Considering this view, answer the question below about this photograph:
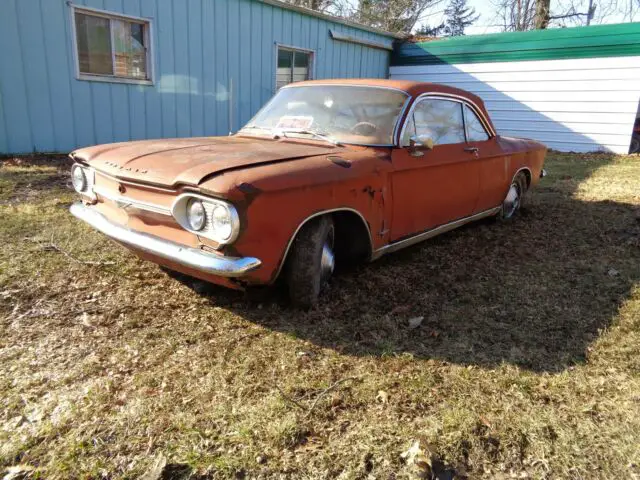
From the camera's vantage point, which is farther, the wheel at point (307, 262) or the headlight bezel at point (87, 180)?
the headlight bezel at point (87, 180)

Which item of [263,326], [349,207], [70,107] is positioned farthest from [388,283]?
[70,107]

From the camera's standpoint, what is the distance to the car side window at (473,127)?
4.68m

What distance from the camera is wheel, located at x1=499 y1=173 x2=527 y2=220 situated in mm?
5674

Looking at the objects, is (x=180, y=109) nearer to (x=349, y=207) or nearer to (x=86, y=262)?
(x=86, y=262)

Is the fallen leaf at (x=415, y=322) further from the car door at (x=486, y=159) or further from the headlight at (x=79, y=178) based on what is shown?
the headlight at (x=79, y=178)

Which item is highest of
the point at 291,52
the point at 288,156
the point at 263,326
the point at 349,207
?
the point at 291,52

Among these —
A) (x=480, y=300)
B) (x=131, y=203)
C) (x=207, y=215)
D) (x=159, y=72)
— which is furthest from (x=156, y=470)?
(x=159, y=72)

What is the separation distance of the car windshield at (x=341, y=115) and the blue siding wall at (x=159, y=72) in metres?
5.64

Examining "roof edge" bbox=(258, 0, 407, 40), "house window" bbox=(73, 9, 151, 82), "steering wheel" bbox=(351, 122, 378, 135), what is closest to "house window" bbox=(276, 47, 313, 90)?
"roof edge" bbox=(258, 0, 407, 40)

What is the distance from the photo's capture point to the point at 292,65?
39.2ft

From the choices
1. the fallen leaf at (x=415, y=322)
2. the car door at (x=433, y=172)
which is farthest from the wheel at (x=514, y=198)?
the fallen leaf at (x=415, y=322)

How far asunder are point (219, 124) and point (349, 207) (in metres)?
8.13

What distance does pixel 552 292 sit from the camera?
3.76 metres

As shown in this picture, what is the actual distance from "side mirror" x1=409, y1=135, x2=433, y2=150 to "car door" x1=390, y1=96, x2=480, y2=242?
2 cm
